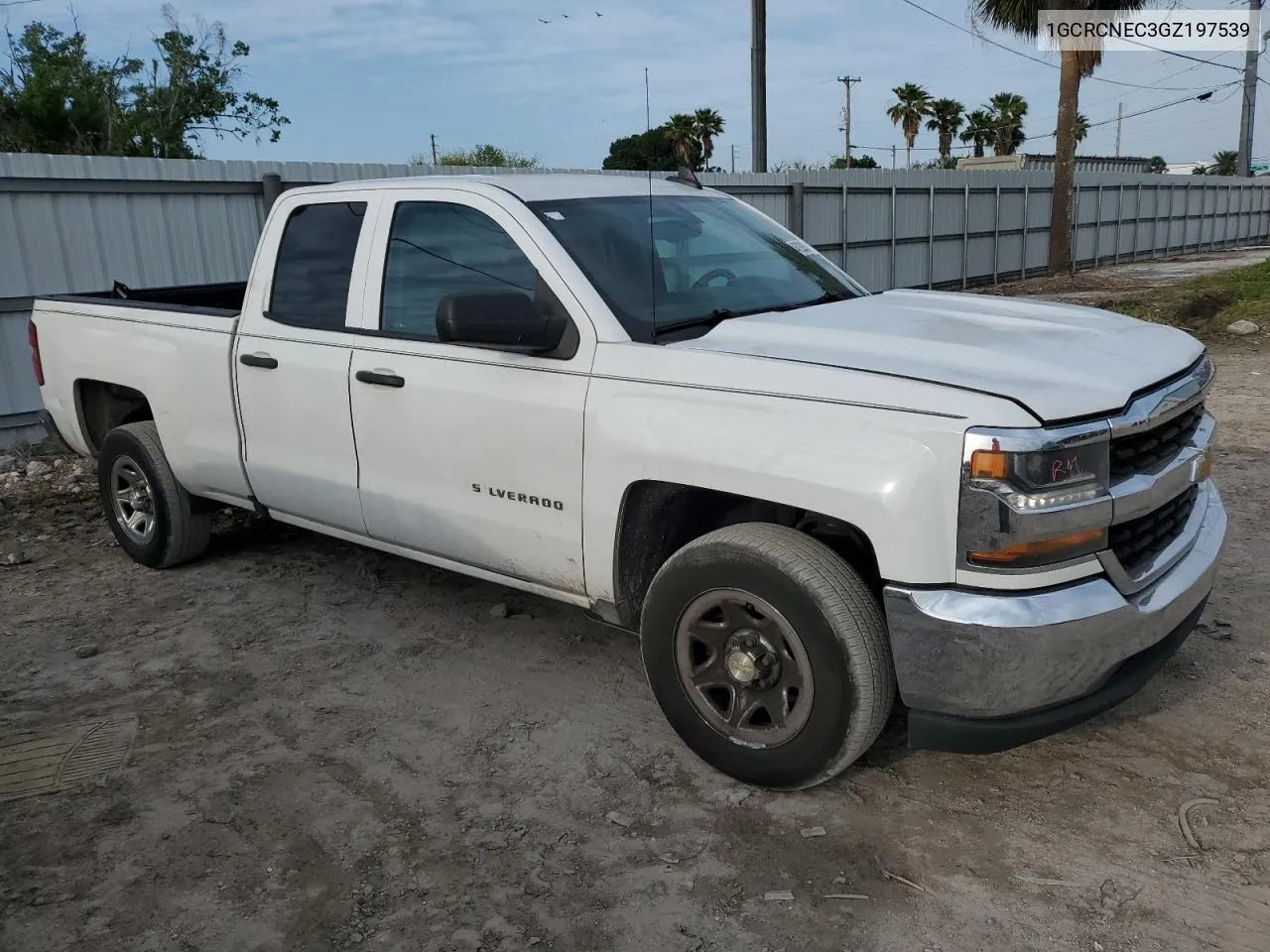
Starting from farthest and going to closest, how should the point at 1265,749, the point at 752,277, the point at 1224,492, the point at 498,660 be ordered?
the point at 1224,492 < the point at 498,660 < the point at 752,277 < the point at 1265,749

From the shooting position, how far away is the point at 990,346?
312 cm

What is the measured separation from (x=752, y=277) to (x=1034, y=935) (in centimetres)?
244

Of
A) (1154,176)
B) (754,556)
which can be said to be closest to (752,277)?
(754,556)

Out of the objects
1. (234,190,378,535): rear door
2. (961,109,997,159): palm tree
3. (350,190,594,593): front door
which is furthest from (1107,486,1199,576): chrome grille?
(961,109,997,159): palm tree

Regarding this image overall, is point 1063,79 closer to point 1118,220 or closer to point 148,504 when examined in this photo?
point 1118,220

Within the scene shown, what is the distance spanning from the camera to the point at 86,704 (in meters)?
4.07

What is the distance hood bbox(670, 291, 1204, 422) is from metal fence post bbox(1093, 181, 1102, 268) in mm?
27366

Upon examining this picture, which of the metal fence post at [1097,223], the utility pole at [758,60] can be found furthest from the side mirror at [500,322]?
the metal fence post at [1097,223]

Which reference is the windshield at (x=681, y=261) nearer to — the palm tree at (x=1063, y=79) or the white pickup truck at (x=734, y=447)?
the white pickup truck at (x=734, y=447)

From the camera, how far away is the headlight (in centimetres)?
261

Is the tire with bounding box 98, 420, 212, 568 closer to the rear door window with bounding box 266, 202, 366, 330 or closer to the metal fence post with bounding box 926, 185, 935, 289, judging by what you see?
the rear door window with bounding box 266, 202, 366, 330

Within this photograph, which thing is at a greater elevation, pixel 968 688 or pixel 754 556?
pixel 754 556

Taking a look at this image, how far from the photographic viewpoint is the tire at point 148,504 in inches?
209

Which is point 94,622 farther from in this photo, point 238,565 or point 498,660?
point 498,660
